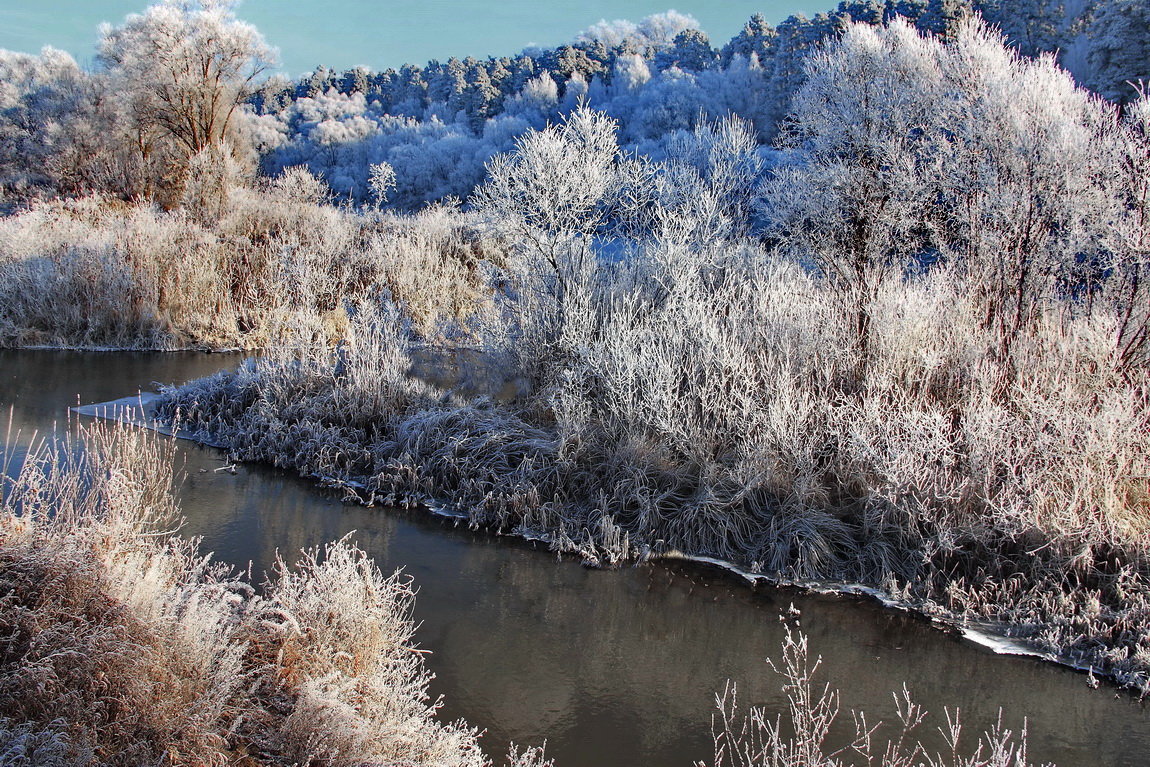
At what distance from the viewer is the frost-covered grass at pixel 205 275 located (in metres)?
13.3

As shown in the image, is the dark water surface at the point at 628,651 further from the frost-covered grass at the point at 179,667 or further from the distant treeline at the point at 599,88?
the distant treeline at the point at 599,88

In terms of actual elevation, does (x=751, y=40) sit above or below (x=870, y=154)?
above

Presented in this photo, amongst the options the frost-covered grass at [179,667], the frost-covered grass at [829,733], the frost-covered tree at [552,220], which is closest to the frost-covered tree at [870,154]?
the frost-covered tree at [552,220]

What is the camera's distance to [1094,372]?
20.7 ft

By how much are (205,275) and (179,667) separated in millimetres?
12371

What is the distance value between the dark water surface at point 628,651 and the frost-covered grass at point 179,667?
1.68 ft

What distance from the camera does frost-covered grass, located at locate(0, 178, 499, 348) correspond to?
1330 cm

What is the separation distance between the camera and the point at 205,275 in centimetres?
→ 1420

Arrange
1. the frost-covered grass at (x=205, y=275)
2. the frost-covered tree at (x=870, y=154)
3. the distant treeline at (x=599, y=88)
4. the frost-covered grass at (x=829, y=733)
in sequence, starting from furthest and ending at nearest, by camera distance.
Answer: the distant treeline at (x=599, y=88) → the frost-covered grass at (x=205, y=275) → the frost-covered tree at (x=870, y=154) → the frost-covered grass at (x=829, y=733)

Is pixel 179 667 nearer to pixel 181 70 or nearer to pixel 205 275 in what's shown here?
pixel 205 275

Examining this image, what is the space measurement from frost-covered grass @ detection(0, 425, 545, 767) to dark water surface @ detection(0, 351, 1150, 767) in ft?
1.68

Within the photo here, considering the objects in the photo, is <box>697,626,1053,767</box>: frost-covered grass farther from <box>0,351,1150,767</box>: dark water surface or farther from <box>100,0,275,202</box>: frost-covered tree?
<box>100,0,275,202</box>: frost-covered tree

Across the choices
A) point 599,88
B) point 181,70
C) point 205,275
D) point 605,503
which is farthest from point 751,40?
point 605,503

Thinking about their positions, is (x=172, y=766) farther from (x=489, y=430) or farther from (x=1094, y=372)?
(x=1094, y=372)
